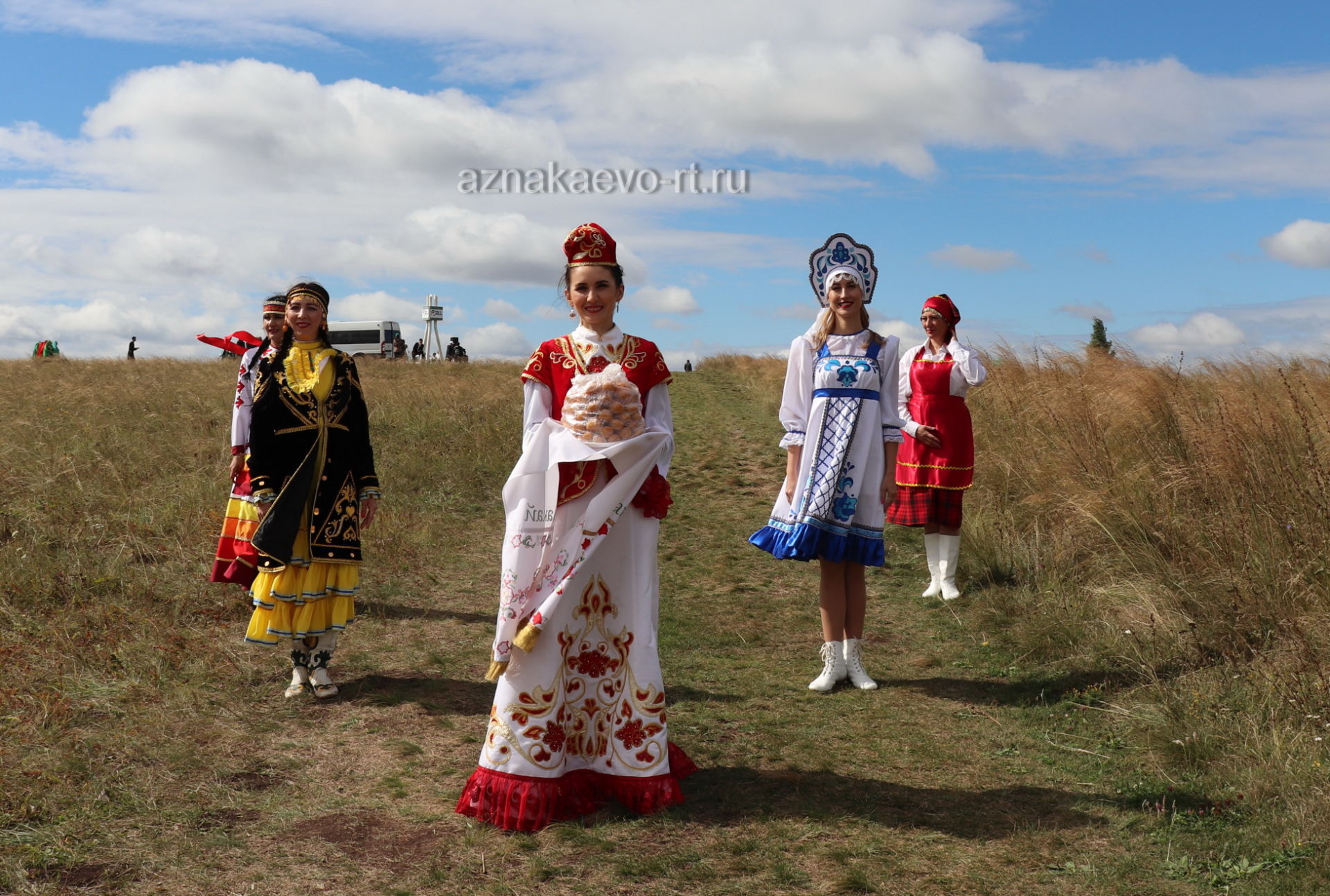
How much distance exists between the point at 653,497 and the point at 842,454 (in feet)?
5.78

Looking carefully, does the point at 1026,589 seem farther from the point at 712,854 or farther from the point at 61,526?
the point at 61,526

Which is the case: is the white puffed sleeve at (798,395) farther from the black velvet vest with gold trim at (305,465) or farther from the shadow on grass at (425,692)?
the black velvet vest with gold trim at (305,465)

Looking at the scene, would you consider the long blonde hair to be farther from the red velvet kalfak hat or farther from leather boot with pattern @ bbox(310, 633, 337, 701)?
leather boot with pattern @ bbox(310, 633, 337, 701)

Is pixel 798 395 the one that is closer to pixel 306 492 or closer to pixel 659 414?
pixel 659 414

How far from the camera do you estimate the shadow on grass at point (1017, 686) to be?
17.6 ft

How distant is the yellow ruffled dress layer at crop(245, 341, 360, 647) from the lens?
5383mm

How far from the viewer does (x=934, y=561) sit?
752 centimetres

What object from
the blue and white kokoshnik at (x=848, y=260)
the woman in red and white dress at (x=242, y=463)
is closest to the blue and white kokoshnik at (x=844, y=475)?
the blue and white kokoshnik at (x=848, y=260)

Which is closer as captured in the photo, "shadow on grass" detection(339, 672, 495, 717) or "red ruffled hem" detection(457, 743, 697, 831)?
"red ruffled hem" detection(457, 743, 697, 831)

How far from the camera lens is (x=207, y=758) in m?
4.55

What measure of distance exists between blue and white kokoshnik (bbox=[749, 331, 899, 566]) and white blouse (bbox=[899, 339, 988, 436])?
179 centimetres

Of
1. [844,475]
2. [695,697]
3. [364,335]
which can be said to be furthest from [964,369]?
[364,335]

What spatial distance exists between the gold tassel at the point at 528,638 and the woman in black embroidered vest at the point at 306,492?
196cm

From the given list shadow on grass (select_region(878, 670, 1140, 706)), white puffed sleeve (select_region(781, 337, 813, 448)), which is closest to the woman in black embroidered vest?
white puffed sleeve (select_region(781, 337, 813, 448))
